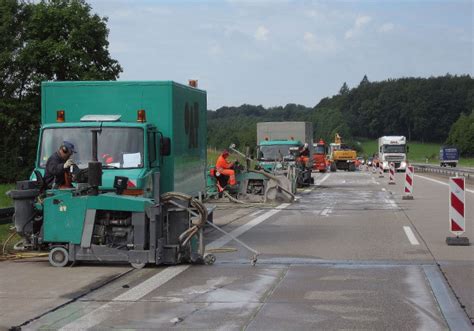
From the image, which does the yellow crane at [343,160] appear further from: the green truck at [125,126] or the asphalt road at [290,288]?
the green truck at [125,126]

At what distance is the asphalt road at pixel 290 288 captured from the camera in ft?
25.3

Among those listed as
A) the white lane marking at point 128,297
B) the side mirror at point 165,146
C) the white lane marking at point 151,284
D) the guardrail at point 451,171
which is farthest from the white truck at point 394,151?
the white lane marking at point 151,284

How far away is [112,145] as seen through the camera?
12.5 m

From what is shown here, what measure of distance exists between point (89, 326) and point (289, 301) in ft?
7.66

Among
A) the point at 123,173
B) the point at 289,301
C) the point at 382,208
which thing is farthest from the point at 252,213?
the point at 289,301

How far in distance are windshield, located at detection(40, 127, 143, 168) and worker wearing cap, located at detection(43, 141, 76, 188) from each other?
56cm

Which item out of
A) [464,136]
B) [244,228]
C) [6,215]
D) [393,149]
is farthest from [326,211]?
[464,136]

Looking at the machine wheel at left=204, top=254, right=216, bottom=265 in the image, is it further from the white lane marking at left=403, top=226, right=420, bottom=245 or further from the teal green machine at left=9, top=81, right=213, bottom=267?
the white lane marking at left=403, top=226, right=420, bottom=245

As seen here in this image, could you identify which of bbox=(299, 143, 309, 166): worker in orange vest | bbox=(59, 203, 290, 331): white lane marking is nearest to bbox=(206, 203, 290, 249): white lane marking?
bbox=(59, 203, 290, 331): white lane marking

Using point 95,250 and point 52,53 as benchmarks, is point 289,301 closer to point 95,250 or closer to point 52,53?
point 95,250

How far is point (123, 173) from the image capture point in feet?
40.4

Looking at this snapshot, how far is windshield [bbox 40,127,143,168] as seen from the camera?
12.5m

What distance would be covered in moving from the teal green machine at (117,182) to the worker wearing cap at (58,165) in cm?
17

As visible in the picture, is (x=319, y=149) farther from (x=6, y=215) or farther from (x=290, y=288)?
(x=290, y=288)
